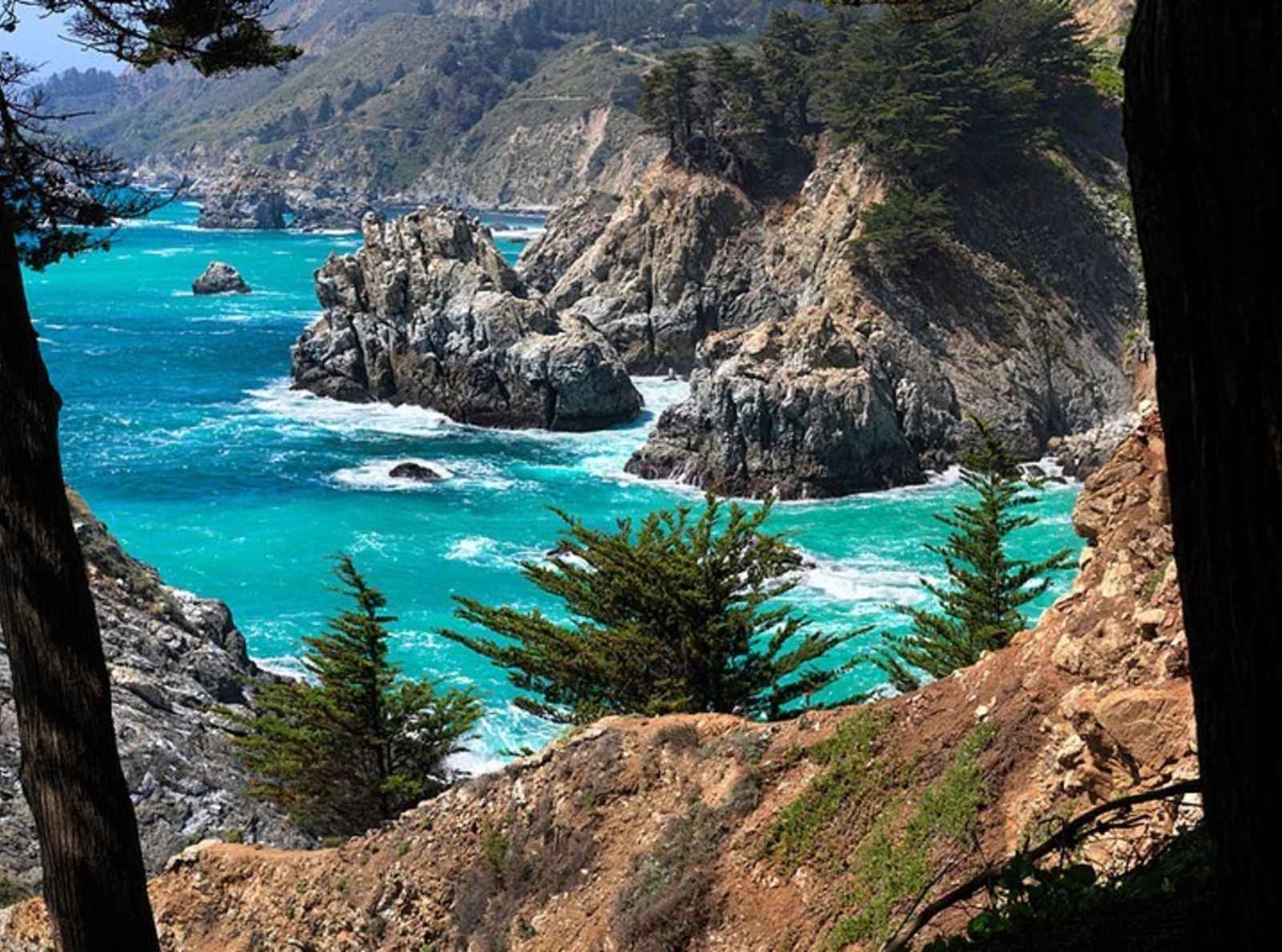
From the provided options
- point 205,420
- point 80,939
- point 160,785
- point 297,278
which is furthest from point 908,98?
point 297,278

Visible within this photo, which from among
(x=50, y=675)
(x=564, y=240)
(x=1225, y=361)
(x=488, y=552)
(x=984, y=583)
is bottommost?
(x=488, y=552)

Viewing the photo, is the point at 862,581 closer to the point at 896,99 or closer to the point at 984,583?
the point at 984,583

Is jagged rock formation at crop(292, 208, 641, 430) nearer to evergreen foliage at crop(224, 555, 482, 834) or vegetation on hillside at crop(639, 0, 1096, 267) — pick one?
vegetation on hillside at crop(639, 0, 1096, 267)

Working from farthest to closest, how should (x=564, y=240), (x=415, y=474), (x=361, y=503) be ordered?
(x=564, y=240), (x=415, y=474), (x=361, y=503)

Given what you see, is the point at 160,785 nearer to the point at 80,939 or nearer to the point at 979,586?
the point at 979,586

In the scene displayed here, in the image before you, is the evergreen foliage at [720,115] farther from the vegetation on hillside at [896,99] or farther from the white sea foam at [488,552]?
the white sea foam at [488,552]

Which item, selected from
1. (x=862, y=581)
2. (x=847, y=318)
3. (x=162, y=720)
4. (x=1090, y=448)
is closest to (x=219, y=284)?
(x=847, y=318)

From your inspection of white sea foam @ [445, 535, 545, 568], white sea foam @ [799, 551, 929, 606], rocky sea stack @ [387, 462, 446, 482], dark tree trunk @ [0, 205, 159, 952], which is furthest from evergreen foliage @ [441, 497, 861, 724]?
rocky sea stack @ [387, 462, 446, 482]
